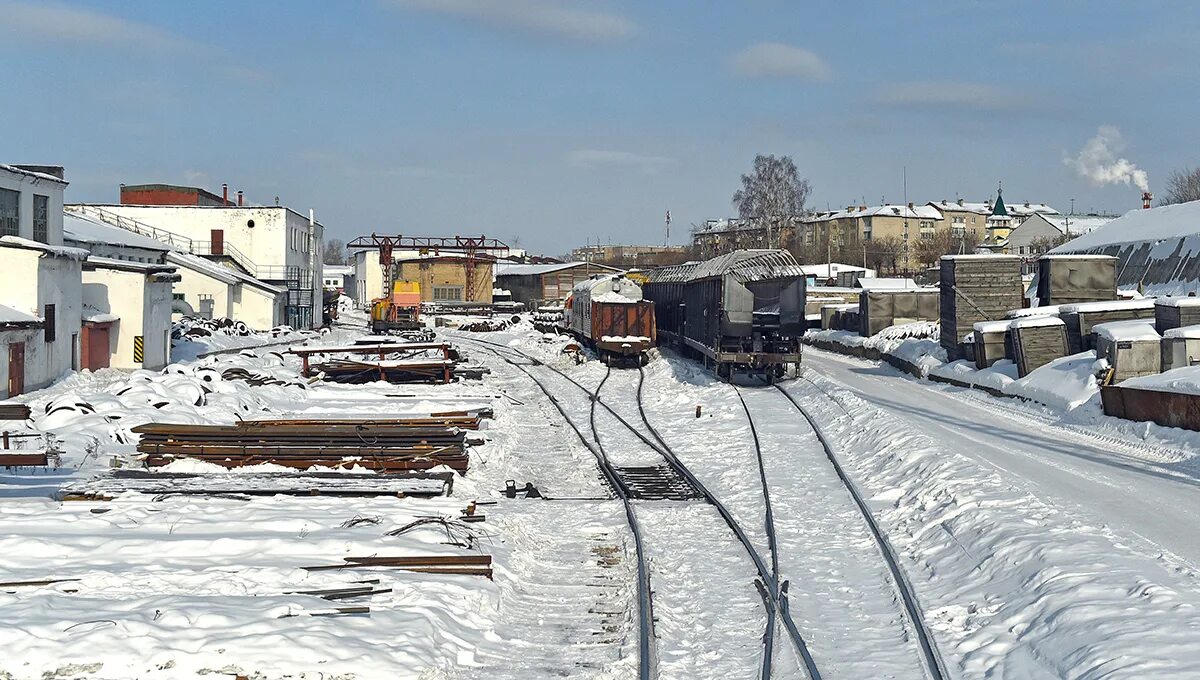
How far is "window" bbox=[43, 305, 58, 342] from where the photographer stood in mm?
26131

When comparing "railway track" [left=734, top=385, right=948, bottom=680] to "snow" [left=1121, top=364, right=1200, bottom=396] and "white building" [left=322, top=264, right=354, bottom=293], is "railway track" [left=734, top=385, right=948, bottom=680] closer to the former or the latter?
"snow" [left=1121, top=364, right=1200, bottom=396]

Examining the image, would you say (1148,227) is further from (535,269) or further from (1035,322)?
(535,269)

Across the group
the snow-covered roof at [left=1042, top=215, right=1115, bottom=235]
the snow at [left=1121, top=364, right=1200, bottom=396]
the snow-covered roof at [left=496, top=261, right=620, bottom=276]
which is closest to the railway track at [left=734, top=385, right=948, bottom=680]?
the snow at [left=1121, top=364, right=1200, bottom=396]

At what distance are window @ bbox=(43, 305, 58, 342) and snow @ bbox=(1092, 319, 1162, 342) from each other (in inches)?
1015

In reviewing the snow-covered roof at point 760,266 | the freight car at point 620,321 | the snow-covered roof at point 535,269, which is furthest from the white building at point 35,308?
the snow-covered roof at point 535,269

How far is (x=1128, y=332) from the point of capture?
21516 mm

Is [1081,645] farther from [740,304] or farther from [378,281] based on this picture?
[378,281]

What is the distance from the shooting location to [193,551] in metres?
10.1

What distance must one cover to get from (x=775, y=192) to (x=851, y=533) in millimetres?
70878

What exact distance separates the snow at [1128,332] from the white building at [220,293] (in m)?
41.6

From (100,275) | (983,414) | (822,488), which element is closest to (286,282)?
(100,275)

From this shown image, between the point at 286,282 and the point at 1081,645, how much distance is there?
59691 millimetres

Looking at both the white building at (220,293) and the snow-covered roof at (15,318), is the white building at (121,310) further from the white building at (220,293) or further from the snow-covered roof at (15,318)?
the white building at (220,293)

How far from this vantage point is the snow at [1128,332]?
837 inches
